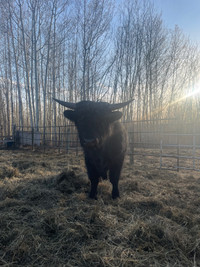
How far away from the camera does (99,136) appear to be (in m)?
3.12

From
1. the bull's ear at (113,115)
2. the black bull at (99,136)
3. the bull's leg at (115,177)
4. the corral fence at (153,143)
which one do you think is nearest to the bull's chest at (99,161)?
the black bull at (99,136)

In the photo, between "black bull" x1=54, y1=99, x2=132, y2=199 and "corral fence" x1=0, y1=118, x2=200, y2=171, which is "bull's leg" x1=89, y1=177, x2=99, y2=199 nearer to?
"black bull" x1=54, y1=99, x2=132, y2=199

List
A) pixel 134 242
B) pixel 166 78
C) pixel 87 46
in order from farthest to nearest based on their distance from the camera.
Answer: pixel 166 78 < pixel 87 46 < pixel 134 242

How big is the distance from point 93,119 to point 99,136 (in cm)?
30

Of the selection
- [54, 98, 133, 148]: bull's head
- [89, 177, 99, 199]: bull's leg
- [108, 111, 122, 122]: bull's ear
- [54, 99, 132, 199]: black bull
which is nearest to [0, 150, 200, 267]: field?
[89, 177, 99, 199]: bull's leg

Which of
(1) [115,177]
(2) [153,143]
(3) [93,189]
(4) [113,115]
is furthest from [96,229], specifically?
(2) [153,143]

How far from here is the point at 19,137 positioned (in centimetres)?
1598

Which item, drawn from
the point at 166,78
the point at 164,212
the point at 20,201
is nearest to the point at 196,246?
the point at 164,212

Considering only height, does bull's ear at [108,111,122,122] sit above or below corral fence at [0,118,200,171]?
above

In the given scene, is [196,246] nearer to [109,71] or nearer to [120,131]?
[120,131]

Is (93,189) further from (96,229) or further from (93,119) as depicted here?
(93,119)

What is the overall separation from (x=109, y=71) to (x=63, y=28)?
556 cm

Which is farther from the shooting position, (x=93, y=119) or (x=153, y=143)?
(x=153, y=143)

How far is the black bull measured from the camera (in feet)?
10.1
